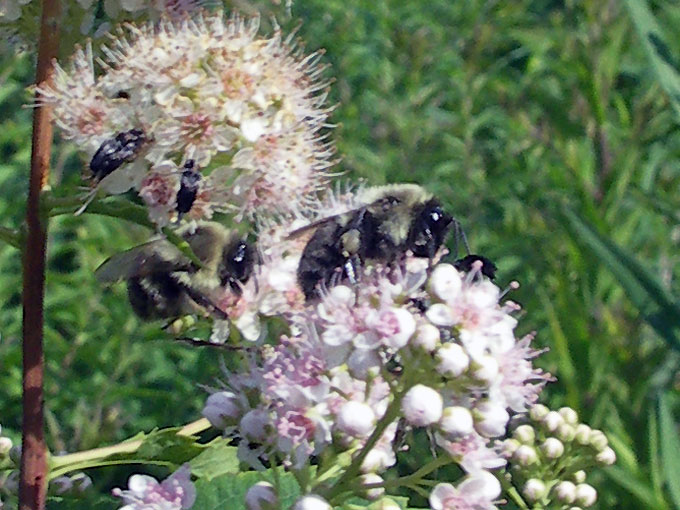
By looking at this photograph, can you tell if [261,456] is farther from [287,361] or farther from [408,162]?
[408,162]

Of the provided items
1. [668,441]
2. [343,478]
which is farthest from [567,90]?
[343,478]

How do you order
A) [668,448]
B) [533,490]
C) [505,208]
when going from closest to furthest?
[533,490], [668,448], [505,208]

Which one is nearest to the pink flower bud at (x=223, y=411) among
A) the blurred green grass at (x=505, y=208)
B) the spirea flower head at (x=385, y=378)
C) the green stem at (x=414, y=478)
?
the spirea flower head at (x=385, y=378)

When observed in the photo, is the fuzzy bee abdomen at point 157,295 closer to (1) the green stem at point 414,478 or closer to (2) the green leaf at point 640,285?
(1) the green stem at point 414,478

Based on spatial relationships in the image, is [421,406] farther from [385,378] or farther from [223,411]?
[223,411]

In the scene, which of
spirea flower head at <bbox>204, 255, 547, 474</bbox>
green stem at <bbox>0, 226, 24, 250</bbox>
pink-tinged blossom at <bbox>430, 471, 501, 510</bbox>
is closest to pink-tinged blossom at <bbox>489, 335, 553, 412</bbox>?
spirea flower head at <bbox>204, 255, 547, 474</bbox>

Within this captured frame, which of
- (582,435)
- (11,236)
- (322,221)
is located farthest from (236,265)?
(582,435)

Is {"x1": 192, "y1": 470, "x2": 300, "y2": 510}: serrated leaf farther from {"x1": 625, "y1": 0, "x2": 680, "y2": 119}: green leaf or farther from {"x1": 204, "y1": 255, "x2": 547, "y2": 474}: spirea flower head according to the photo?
{"x1": 625, "y1": 0, "x2": 680, "y2": 119}: green leaf
